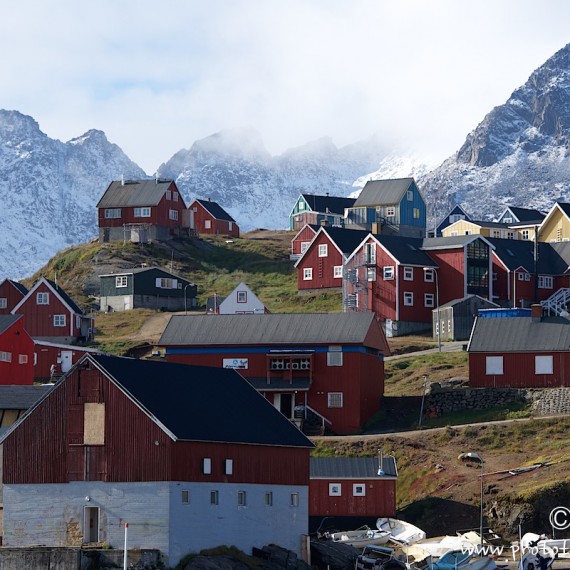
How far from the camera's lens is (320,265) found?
145 metres

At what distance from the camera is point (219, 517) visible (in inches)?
2785

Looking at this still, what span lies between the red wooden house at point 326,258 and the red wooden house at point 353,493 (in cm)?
5606

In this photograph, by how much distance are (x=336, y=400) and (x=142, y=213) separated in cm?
6841

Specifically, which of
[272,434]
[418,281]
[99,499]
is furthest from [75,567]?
[418,281]

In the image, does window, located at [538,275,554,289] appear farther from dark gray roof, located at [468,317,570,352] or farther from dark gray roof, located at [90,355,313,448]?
dark gray roof, located at [90,355,313,448]

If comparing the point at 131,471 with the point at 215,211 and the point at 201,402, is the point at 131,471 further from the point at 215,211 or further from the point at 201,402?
the point at 215,211

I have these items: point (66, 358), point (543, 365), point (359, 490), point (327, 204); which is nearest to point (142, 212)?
point (327, 204)

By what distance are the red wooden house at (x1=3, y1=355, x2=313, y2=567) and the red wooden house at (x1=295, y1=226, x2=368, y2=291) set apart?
69.0 m

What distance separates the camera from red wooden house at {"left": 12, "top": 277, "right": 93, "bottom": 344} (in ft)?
443

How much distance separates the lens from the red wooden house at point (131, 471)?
68.6 m

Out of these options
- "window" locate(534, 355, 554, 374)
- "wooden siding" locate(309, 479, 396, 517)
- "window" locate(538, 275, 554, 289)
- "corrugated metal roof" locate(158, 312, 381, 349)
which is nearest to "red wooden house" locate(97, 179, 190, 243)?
"window" locate(538, 275, 554, 289)

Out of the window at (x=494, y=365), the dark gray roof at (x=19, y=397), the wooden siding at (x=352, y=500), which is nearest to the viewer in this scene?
the wooden siding at (x=352, y=500)

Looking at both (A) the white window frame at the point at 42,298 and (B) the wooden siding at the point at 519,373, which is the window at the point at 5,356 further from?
(B) the wooden siding at the point at 519,373

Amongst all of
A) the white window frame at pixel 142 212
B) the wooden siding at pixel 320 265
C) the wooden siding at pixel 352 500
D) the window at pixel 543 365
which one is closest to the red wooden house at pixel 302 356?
the window at pixel 543 365
